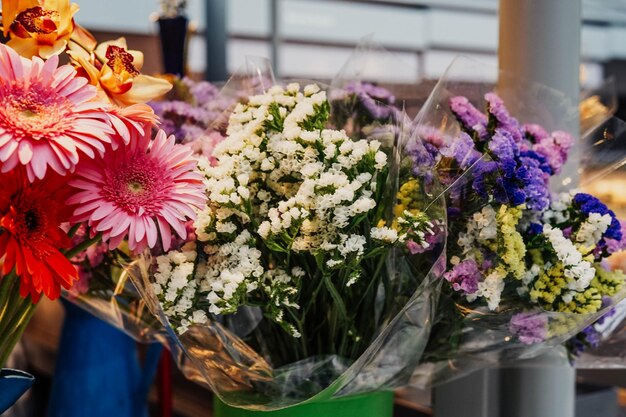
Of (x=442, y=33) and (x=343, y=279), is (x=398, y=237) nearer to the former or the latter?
(x=343, y=279)

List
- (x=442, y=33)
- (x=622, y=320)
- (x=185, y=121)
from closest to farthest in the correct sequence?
(x=622, y=320), (x=185, y=121), (x=442, y=33)

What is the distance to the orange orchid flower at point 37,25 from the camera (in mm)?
657

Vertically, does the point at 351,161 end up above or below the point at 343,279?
above

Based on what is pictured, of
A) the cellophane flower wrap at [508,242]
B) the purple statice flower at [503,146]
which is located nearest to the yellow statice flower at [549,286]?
the cellophane flower wrap at [508,242]

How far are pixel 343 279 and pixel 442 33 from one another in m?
3.52

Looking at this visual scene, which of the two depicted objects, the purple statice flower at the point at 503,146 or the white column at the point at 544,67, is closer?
the purple statice flower at the point at 503,146

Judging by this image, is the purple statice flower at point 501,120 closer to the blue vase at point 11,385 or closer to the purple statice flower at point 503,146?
the purple statice flower at point 503,146

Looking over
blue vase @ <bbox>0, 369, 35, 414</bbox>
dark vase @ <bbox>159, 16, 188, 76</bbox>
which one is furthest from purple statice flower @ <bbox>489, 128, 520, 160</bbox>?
dark vase @ <bbox>159, 16, 188, 76</bbox>

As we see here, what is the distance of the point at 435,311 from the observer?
0.78 meters

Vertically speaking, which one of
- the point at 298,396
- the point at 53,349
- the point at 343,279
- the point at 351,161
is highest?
the point at 351,161

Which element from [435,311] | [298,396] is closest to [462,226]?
[435,311]

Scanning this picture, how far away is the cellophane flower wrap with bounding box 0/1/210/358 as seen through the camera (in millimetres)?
563

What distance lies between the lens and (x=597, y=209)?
736 mm

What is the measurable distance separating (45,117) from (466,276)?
392mm
